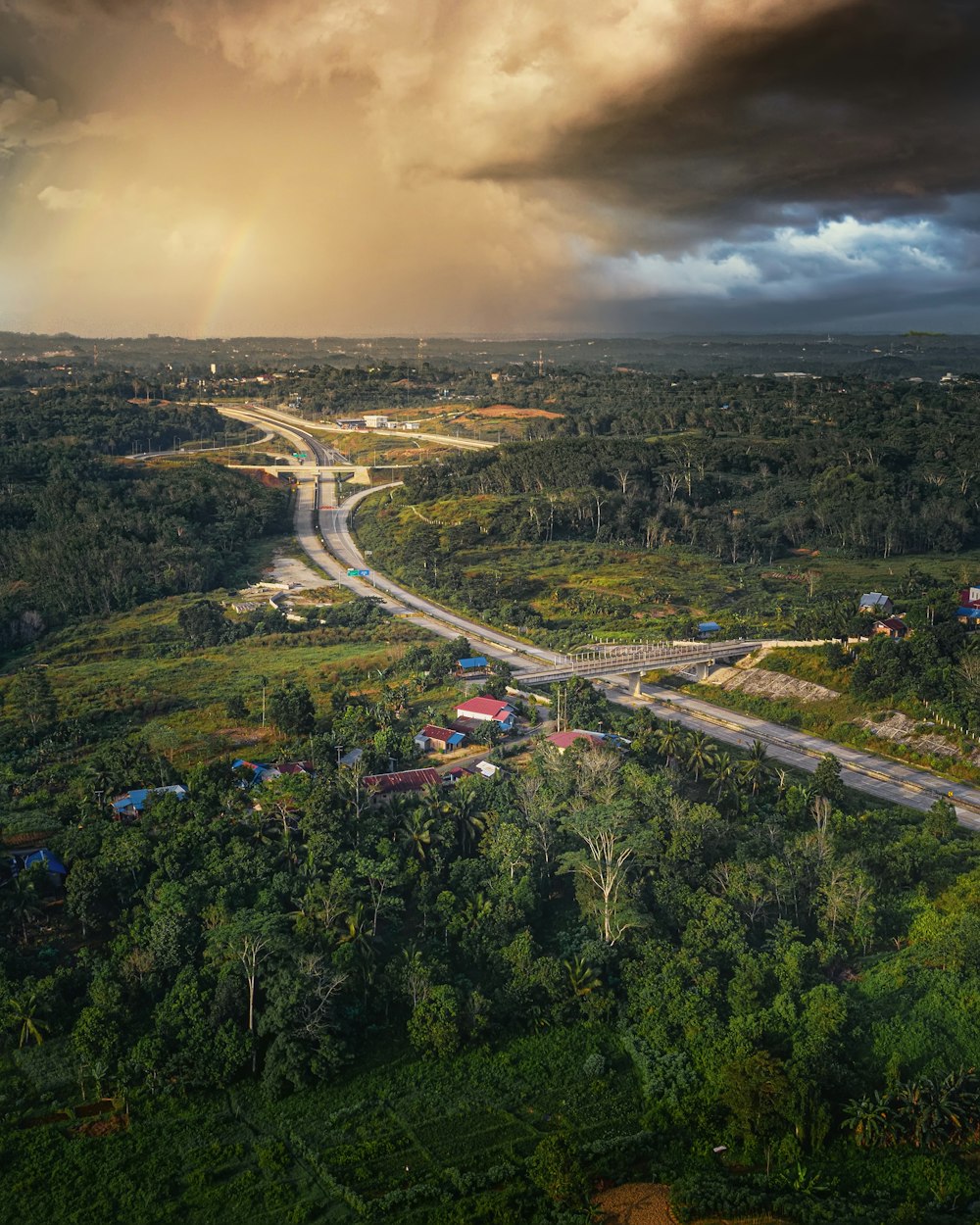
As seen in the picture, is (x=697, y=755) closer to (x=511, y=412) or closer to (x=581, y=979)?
(x=581, y=979)

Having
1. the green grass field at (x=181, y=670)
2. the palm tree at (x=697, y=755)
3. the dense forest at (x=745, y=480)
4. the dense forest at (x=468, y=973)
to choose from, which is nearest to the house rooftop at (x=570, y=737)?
the dense forest at (x=468, y=973)

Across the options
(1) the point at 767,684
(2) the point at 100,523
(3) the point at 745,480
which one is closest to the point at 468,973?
(1) the point at 767,684

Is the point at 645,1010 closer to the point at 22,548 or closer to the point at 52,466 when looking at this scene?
the point at 22,548

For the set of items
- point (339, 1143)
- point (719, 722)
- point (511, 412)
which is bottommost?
point (339, 1143)

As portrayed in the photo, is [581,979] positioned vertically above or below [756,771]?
below

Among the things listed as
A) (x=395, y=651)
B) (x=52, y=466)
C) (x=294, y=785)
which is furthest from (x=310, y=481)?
(x=294, y=785)

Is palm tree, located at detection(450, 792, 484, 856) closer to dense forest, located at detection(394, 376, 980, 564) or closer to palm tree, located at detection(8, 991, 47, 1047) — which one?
palm tree, located at detection(8, 991, 47, 1047)

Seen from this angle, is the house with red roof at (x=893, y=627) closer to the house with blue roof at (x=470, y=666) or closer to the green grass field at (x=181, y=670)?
the house with blue roof at (x=470, y=666)
